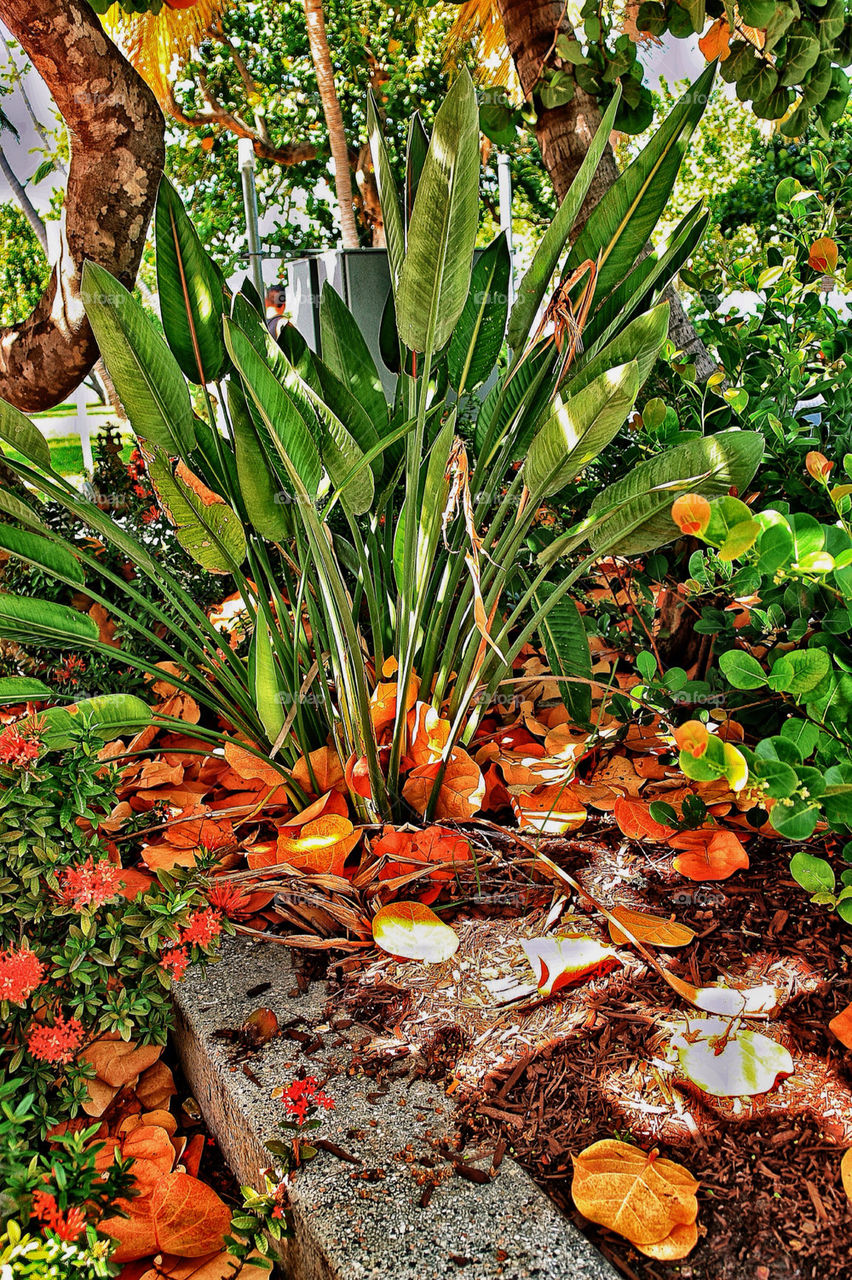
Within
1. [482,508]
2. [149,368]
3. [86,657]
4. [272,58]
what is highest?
[272,58]

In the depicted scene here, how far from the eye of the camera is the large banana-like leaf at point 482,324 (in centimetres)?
150

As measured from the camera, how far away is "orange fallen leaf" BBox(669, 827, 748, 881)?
114 cm

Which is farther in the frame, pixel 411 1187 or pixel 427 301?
pixel 427 301

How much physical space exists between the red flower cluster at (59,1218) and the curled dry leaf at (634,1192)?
1.40 ft

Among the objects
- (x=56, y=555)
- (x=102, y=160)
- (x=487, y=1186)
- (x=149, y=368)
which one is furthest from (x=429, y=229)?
(x=487, y=1186)

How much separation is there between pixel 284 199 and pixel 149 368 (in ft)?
36.0

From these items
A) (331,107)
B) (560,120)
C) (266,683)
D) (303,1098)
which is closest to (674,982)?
(303,1098)

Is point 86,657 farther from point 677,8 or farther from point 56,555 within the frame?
point 677,8

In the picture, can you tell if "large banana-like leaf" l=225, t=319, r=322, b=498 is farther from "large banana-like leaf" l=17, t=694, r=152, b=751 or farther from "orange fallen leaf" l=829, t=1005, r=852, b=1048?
"orange fallen leaf" l=829, t=1005, r=852, b=1048

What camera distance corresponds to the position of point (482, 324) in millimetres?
1518

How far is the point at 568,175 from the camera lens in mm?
1906

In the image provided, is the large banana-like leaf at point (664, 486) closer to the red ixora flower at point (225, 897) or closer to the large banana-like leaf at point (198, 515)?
the large banana-like leaf at point (198, 515)

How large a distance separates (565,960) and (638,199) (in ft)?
3.36

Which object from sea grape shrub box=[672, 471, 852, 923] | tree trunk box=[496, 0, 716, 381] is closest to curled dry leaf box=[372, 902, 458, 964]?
sea grape shrub box=[672, 471, 852, 923]
